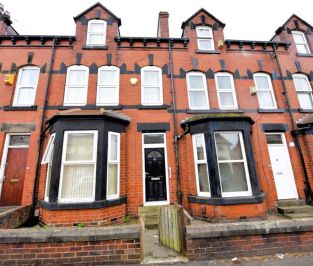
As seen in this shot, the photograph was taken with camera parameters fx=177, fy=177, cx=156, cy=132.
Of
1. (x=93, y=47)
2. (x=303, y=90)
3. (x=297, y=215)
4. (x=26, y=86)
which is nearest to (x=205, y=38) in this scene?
(x=303, y=90)

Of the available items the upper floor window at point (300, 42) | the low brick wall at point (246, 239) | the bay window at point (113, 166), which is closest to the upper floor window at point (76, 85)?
the bay window at point (113, 166)

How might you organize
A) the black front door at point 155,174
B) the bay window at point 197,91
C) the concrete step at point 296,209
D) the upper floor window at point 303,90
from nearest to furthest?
the concrete step at point 296,209 → the black front door at point 155,174 → the bay window at point 197,91 → the upper floor window at point 303,90

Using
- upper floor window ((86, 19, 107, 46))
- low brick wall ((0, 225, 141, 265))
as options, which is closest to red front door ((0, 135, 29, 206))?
low brick wall ((0, 225, 141, 265))

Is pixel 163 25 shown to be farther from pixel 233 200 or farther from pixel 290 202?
pixel 290 202

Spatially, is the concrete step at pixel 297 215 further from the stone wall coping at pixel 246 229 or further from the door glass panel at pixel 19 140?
the door glass panel at pixel 19 140

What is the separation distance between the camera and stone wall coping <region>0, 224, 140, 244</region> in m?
3.18

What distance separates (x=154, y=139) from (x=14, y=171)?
5711mm

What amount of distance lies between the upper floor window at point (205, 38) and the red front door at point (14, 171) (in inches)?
370

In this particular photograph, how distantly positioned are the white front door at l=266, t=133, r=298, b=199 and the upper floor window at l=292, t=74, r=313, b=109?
2310 mm

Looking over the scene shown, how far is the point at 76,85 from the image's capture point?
8031mm

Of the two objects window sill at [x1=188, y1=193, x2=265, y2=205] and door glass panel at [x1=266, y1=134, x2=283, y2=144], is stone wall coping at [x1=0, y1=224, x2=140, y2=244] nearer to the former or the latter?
window sill at [x1=188, y1=193, x2=265, y2=205]

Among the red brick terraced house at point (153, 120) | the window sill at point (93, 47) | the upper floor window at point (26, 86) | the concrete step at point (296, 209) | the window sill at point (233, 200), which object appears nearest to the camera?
the window sill at point (233, 200)

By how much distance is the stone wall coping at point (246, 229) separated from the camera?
11.1ft

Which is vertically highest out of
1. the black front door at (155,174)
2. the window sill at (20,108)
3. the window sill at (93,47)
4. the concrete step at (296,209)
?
the window sill at (93,47)
